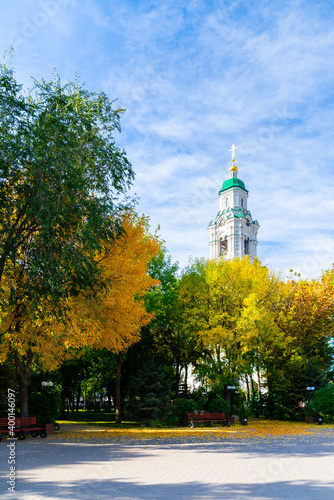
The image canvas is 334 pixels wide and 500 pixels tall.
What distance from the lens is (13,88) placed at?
12.5 metres

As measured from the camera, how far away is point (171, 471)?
30.1 feet

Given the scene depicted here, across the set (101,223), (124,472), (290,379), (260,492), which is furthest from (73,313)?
(290,379)

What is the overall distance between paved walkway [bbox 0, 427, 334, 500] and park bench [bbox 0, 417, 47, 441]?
111 centimetres

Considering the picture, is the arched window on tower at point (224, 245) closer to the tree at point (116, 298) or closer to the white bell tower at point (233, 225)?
the white bell tower at point (233, 225)

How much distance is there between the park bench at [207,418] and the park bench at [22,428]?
26.8ft

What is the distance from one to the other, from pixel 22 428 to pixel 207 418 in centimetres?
994

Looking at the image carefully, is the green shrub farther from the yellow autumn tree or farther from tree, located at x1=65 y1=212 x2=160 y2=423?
tree, located at x1=65 y1=212 x2=160 y2=423

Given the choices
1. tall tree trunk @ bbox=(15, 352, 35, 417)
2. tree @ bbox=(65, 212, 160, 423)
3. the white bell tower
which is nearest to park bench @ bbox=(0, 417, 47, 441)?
tall tree trunk @ bbox=(15, 352, 35, 417)

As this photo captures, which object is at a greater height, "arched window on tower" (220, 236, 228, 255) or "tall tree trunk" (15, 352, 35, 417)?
"arched window on tower" (220, 236, 228, 255)

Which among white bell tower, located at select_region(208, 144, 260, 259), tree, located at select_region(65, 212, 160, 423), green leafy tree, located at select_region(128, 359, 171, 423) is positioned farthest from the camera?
white bell tower, located at select_region(208, 144, 260, 259)

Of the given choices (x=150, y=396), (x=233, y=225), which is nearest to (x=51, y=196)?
(x=150, y=396)

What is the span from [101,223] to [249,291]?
50.1 feet

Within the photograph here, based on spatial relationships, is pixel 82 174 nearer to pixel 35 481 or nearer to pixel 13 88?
pixel 13 88

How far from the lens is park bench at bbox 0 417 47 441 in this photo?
15084 millimetres
